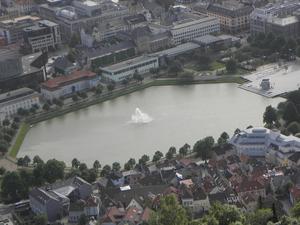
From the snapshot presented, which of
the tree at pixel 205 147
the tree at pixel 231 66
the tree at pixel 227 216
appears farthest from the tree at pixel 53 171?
the tree at pixel 231 66

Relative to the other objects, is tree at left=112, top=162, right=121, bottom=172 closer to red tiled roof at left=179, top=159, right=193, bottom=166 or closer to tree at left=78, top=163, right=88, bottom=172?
tree at left=78, top=163, right=88, bottom=172

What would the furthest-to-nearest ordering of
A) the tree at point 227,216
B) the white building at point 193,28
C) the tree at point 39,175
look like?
the white building at point 193,28, the tree at point 39,175, the tree at point 227,216

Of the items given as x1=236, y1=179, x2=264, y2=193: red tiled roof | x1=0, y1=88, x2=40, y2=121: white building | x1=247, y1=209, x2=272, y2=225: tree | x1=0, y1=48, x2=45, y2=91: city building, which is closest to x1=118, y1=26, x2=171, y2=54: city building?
x1=0, y1=48, x2=45, y2=91: city building

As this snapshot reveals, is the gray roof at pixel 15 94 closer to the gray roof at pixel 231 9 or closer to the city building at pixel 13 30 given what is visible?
the city building at pixel 13 30

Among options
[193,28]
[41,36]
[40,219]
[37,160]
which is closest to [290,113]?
[37,160]

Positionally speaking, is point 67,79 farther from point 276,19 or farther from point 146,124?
point 276,19

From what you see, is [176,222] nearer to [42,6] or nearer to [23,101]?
[23,101]
